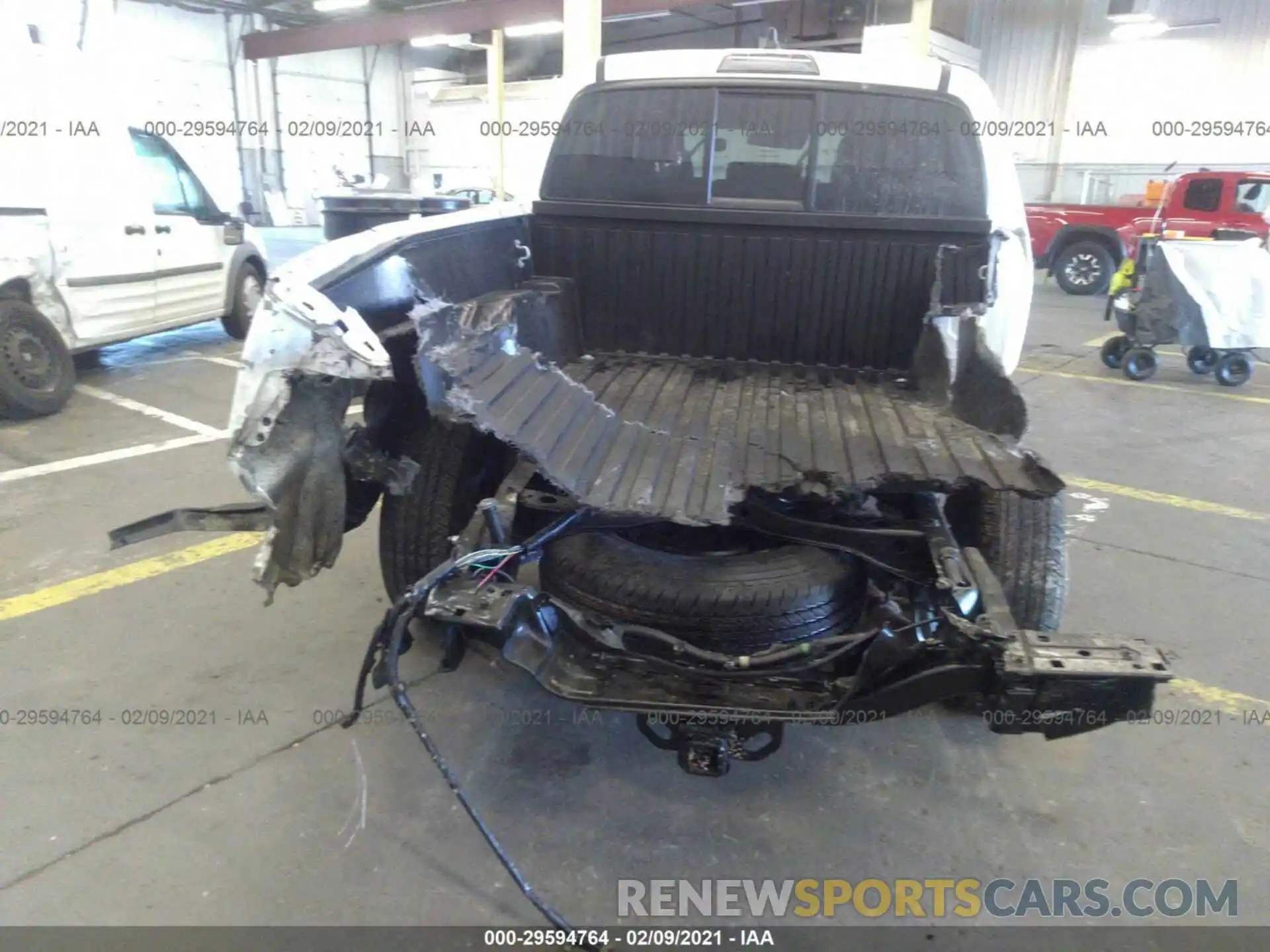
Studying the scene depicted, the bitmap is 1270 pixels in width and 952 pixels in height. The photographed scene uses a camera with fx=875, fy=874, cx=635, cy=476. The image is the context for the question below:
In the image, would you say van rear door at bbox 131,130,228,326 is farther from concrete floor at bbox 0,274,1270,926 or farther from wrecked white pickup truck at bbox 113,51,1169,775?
wrecked white pickup truck at bbox 113,51,1169,775

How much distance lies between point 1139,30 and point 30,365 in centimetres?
1848

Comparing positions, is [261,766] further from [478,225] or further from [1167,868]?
[1167,868]

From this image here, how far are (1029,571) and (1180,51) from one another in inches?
709

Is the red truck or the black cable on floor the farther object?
the red truck

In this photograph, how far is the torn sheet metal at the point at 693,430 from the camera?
86.6 inches

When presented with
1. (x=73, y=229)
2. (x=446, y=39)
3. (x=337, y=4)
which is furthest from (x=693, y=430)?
(x=337, y=4)

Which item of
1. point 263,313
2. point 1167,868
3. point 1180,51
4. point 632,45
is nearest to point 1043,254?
point 1180,51

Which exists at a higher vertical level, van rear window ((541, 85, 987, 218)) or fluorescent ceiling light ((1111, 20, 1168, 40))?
fluorescent ceiling light ((1111, 20, 1168, 40))

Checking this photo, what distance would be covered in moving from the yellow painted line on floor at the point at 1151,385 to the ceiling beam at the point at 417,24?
9.53 metres

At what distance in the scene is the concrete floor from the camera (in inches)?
83.4

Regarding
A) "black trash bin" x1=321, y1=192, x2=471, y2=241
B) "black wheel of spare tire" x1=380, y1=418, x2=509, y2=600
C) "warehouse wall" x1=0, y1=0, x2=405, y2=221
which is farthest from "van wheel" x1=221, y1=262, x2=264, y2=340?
"warehouse wall" x1=0, y1=0, x2=405, y2=221

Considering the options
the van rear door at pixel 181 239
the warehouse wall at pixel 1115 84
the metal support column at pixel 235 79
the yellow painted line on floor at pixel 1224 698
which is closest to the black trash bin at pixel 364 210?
the van rear door at pixel 181 239

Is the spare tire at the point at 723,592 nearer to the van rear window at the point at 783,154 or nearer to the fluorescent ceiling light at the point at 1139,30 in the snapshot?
the van rear window at the point at 783,154

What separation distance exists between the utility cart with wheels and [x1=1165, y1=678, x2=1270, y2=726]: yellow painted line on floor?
17.8 feet
